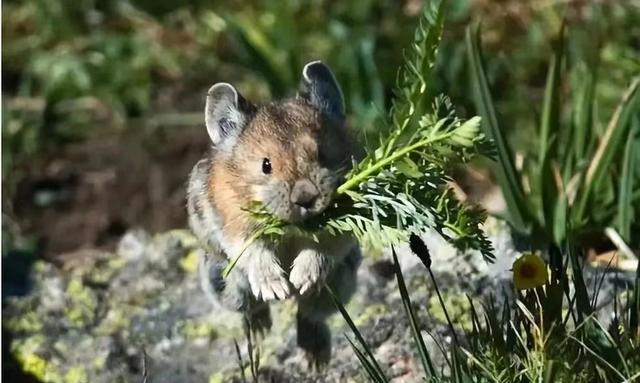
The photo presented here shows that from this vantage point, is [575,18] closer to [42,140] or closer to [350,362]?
[42,140]

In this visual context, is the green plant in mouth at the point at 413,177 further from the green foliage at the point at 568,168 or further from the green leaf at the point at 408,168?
the green foliage at the point at 568,168

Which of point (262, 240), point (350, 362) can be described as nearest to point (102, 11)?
point (350, 362)

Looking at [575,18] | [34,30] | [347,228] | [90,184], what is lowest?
[347,228]

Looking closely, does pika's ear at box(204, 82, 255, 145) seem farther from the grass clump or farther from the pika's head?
the grass clump

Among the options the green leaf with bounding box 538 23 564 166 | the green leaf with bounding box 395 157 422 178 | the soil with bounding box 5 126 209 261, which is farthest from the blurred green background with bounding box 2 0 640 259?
the green leaf with bounding box 395 157 422 178

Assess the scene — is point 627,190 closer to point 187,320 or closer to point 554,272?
point 554,272

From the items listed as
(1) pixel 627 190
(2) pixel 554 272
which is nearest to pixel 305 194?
(2) pixel 554 272
